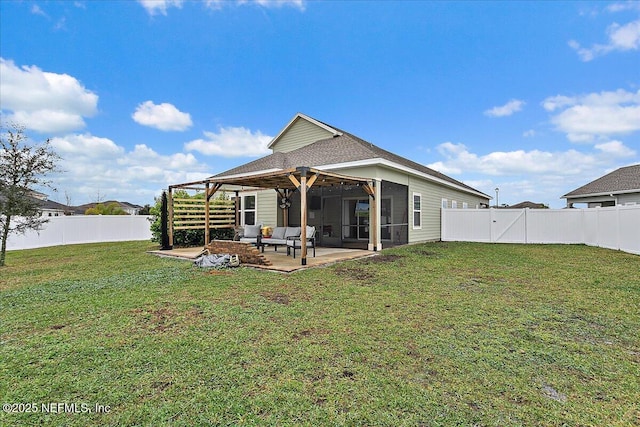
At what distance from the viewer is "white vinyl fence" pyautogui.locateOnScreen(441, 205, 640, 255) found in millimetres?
11594

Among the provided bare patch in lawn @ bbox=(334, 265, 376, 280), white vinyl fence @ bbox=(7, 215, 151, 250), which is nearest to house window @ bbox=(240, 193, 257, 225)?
white vinyl fence @ bbox=(7, 215, 151, 250)

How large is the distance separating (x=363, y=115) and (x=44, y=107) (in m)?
14.5

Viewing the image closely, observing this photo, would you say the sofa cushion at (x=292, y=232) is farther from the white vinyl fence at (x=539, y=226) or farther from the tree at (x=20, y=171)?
the white vinyl fence at (x=539, y=226)

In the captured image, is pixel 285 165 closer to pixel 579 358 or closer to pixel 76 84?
pixel 76 84

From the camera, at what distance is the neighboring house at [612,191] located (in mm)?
15875

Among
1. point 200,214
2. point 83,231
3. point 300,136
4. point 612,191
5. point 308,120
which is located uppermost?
point 308,120

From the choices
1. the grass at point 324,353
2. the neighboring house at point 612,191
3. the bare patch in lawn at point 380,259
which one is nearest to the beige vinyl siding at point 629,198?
the neighboring house at point 612,191

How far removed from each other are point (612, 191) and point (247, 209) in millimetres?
19405

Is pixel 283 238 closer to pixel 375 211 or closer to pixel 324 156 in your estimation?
pixel 375 211

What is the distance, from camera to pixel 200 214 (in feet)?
38.7

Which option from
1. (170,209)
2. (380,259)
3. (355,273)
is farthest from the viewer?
(170,209)

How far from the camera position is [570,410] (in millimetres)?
2061

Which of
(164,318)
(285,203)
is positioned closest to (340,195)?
(285,203)

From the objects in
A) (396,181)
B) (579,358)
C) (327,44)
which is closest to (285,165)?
(396,181)
